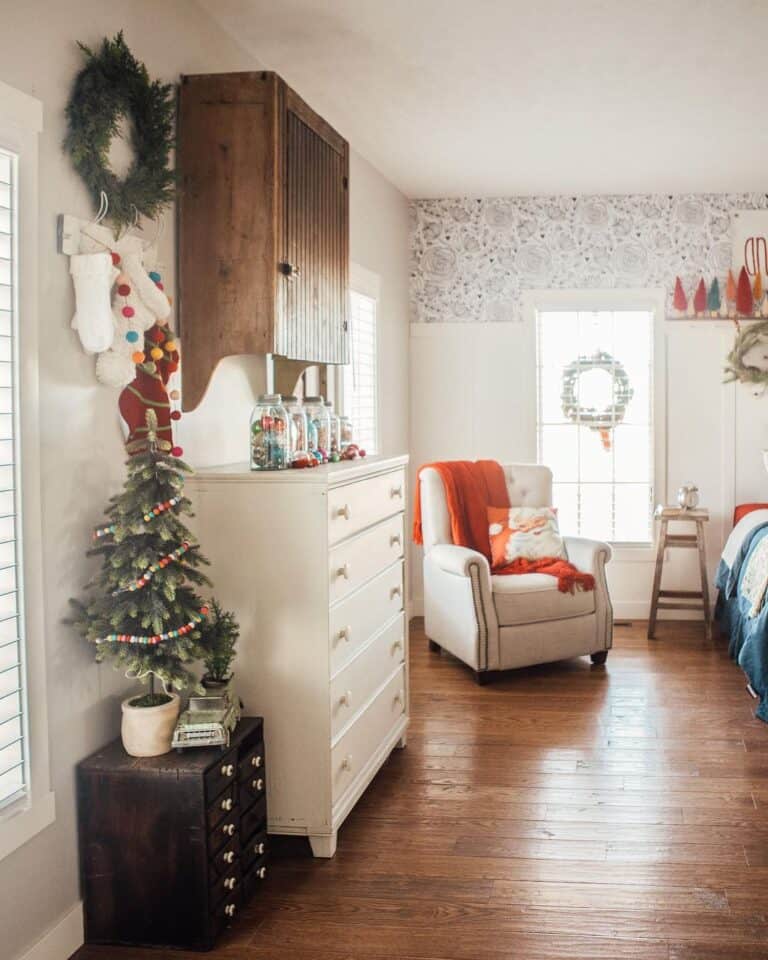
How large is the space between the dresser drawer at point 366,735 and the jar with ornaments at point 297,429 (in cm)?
91

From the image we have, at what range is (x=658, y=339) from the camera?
6.75 metres

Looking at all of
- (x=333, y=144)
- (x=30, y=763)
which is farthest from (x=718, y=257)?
(x=30, y=763)

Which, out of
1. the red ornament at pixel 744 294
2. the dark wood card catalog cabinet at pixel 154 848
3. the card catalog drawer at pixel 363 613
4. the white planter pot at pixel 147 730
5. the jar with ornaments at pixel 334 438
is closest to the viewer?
the dark wood card catalog cabinet at pixel 154 848

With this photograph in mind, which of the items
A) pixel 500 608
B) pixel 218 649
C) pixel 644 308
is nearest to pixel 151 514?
pixel 218 649

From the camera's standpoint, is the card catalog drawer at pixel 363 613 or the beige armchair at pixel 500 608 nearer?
the card catalog drawer at pixel 363 613

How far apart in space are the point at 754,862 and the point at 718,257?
14.6 ft

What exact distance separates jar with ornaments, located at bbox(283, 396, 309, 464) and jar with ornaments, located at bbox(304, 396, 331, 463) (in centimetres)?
6

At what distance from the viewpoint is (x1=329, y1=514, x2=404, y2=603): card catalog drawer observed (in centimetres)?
326

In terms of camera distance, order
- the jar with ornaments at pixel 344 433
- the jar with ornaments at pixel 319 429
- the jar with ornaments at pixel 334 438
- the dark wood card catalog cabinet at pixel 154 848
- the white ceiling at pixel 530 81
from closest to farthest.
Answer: the dark wood card catalog cabinet at pixel 154 848 → the white ceiling at pixel 530 81 → the jar with ornaments at pixel 319 429 → the jar with ornaments at pixel 334 438 → the jar with ornaments at pixel 344 433

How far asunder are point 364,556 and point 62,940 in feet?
4.96

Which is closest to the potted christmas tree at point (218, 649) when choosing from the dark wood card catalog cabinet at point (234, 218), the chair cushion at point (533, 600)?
the dark wood card catalog cabinet at point (234, 218)

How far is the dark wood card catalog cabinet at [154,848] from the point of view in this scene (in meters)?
2.61

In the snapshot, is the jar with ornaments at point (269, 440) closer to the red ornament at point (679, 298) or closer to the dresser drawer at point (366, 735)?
the dresser drawer at point (366, 735)

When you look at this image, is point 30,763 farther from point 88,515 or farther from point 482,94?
point 482,94
